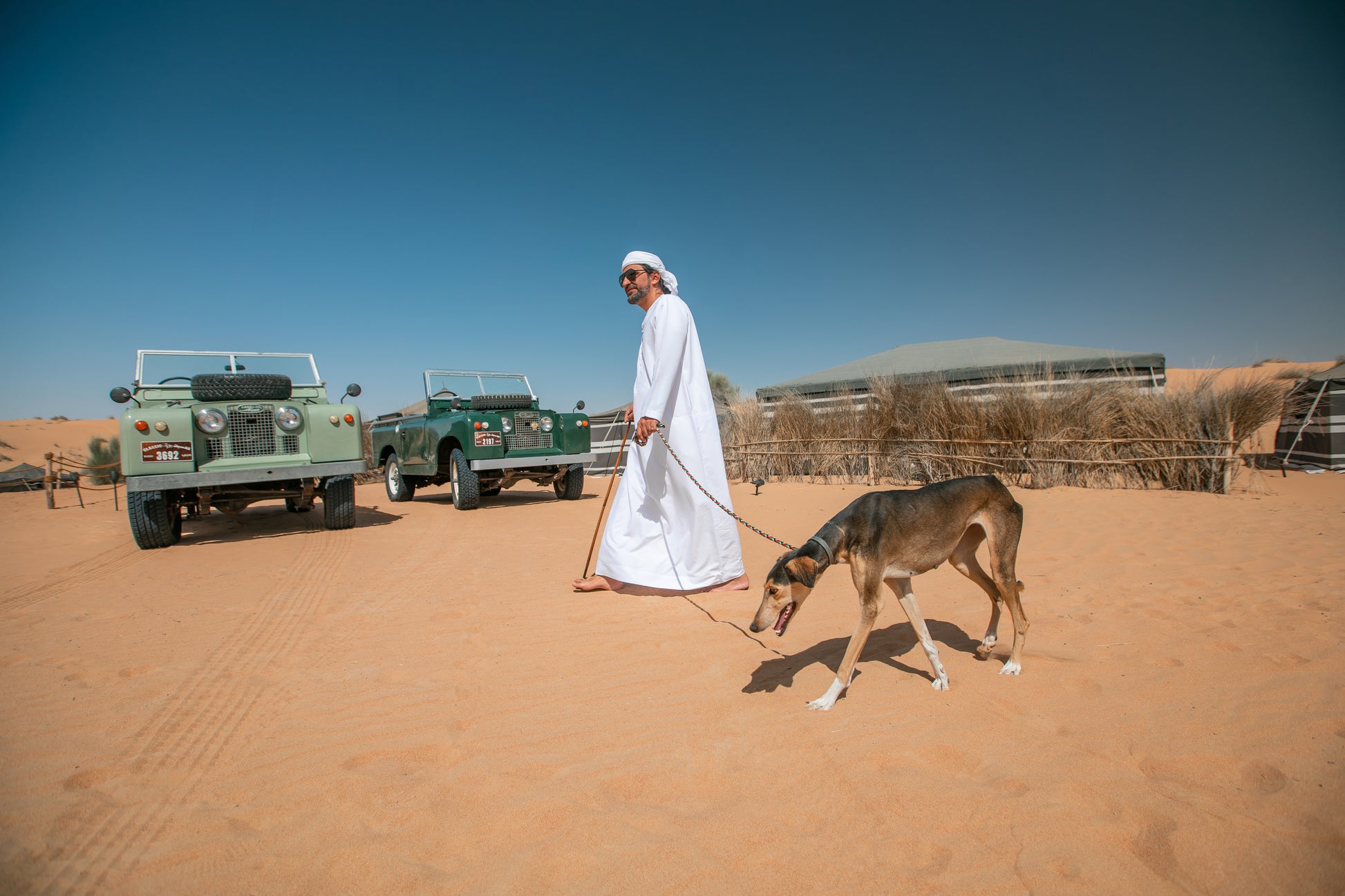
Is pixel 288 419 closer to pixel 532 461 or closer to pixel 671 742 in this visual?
pixel 532 461

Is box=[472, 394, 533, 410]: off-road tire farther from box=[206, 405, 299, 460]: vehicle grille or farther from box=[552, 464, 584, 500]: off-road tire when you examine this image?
box=[206, 405, 299, 460]: vehicle grille

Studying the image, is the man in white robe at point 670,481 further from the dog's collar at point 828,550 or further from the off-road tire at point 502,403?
the off-road tire at point 502,403

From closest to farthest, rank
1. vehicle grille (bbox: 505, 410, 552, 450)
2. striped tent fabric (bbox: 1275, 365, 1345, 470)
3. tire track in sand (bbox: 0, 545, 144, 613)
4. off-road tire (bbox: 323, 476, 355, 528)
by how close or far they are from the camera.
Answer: tire track in sand (bbox: 0, 545, 144, 613), off-road tire (bbox: 323, 476, 355, 528), vehicle grille (bbox: 505, 410, 552, 450), striped tent fabric (bbox: 1275, 365, 1345, 470)

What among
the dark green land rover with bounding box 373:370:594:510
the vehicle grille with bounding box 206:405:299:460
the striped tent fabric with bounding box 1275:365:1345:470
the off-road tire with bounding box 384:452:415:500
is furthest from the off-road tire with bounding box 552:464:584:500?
the striped tent fabric with bounding box 1275:365:1345:470

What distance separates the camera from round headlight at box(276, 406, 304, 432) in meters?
7.44

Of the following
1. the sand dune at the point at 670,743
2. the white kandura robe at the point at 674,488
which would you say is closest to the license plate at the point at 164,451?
the sand dune at the point at 670,743

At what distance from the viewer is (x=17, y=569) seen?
19.7 feet

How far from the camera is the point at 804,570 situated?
2.56m

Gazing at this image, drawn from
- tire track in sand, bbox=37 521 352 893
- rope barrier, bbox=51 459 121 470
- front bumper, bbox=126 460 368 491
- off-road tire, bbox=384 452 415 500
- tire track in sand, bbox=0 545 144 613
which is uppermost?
rope barrier, bbox=51 459 121 470

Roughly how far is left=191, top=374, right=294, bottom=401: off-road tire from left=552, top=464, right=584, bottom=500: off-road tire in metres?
4.51

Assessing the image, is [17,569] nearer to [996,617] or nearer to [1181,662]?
[996,617]

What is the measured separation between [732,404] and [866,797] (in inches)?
535

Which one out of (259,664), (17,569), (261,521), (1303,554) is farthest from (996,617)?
(261,521)

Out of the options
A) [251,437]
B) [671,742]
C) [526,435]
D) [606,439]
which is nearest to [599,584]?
[671,742]
